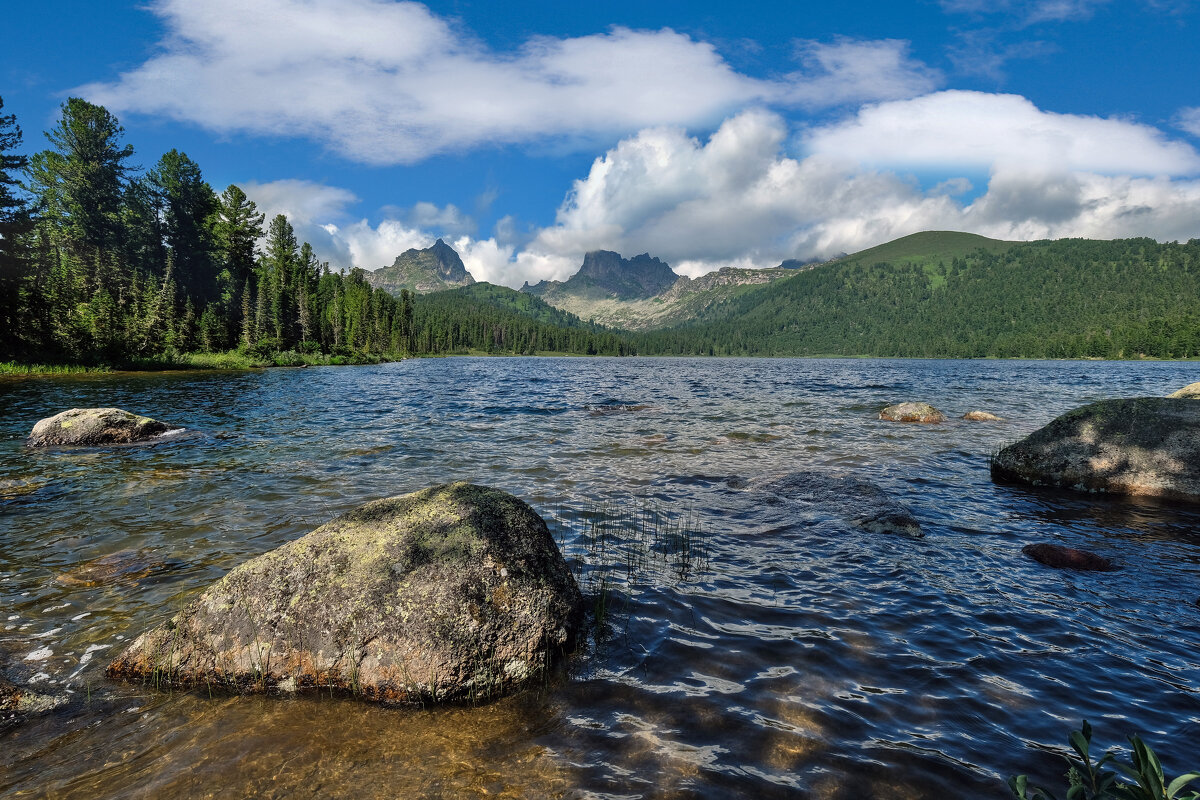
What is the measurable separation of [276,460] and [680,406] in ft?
77.5

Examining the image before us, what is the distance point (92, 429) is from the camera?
59.0 ft

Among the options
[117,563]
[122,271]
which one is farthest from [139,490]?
[122,271]

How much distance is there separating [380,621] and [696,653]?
11.2ft

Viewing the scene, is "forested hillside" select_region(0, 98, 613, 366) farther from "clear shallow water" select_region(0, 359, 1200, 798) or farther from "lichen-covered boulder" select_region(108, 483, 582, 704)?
"lichen-covered boulder" select_region(108, 483, 582, 704)

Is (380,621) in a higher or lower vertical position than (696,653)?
higher

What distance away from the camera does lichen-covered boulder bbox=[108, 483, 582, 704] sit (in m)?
5.21

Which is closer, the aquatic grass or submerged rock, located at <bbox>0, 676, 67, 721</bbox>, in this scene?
submerged rock, located at <bbox>0, 676, 67, 721</bbox>

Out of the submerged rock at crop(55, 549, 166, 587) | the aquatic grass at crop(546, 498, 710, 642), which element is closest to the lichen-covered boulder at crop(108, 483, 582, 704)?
the aquatic grass at crop(546, 498, 710, 642)

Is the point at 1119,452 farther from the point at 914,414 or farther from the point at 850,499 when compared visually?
the point at 914,414

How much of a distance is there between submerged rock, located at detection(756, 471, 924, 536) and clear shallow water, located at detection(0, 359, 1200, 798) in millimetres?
529

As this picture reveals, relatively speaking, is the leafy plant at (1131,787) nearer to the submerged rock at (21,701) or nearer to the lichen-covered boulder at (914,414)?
the submerged rock at (21,701)

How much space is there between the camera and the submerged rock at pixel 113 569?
757cm

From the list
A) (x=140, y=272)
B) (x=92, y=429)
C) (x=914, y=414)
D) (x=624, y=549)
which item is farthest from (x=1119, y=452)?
(x=140, y=272)

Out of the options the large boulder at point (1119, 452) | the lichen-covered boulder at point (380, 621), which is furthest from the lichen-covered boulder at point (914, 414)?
the lichen-covered boulder at point (380, 621)
